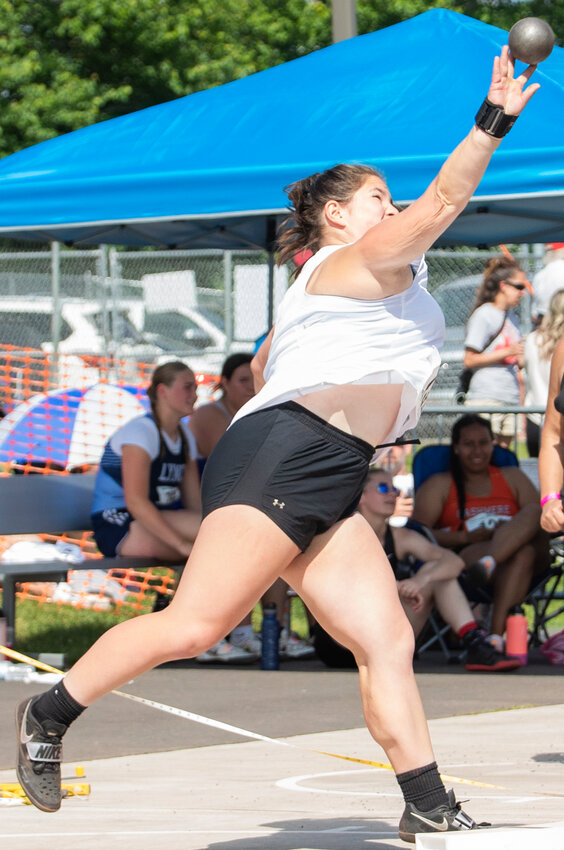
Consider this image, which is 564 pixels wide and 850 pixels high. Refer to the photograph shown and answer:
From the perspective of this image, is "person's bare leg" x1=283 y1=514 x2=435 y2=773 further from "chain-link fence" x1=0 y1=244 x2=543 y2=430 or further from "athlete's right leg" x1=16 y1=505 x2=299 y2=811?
"chain-link fence" x1=0 y1=244 x2=543 y2=430

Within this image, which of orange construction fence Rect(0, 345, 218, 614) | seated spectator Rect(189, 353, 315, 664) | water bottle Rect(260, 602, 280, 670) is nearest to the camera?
water bottle Rect(260, 602, 280, 670)

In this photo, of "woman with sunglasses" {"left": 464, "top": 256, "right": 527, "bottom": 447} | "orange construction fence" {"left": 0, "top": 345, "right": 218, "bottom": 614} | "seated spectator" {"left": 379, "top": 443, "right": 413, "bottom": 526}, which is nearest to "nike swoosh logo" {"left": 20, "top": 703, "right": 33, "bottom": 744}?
"seated spectator" {"left": 379, "top": 443, "right": 413, "bottom": 526}

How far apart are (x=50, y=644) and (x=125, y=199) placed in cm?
282

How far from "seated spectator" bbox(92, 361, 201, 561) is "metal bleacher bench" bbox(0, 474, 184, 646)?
6.7 inches

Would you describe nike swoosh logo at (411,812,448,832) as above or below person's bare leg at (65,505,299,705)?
below

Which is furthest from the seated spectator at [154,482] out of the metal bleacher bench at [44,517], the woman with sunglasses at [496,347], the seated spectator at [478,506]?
the woman with sunglasses at [496,347]

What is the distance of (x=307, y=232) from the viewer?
4.05 meters

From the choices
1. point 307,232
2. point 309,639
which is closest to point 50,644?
point 309,639

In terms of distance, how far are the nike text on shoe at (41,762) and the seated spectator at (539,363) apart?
250 inches

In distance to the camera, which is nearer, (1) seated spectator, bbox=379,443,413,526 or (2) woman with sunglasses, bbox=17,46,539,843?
(2) woman with sunglasses, bbox=17,46,539,843

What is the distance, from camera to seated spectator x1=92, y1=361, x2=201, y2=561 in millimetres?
8539

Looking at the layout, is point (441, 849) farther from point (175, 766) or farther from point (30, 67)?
point (30, 67)

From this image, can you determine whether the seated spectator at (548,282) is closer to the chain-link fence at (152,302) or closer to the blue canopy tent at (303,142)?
the blue canopy tent at (303,142)

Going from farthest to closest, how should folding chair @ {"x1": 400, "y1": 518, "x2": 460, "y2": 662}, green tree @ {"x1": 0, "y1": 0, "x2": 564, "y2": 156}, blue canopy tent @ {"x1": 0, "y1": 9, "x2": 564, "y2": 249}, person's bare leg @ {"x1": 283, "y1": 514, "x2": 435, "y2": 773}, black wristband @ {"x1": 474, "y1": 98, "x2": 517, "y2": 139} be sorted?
green tree @ {"x1": 0, "y1": 0, "x2": 564, "y2": 156}, folding chair @ {"x1": 400, "y1": 518, "x2": 460, "y2": 662}, blue canopy tent @ {"x1": 0, "y1": 9, "x2": 564, "y2": 249}, person's bare leg @ {"x1": 283, "y1": 514, "x2": 435, "y2": 773}, black wristband @ {"x1": 474, "y1": 98, "x2": 517, "y2": 139}
